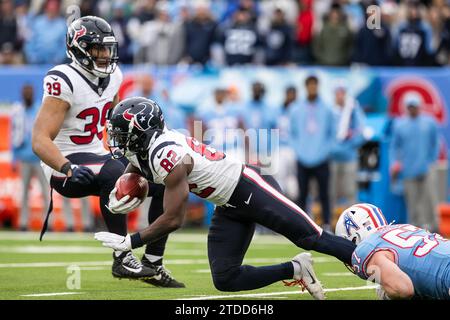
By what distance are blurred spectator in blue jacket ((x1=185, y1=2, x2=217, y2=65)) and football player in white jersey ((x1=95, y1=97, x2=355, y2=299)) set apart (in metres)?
9.30

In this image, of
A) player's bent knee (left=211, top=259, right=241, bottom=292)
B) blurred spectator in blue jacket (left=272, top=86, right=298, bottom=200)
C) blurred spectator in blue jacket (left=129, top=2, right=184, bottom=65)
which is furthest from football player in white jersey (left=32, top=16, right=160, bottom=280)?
blurred spectator in blue jacket (left=129, top=2, right=184, bottom=65)

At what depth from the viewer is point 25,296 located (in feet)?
22.8

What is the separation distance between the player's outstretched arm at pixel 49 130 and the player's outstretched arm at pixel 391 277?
2618 mm

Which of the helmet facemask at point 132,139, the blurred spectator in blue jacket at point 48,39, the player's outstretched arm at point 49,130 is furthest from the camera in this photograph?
the blurred spectator in blue jacket at point 48,39

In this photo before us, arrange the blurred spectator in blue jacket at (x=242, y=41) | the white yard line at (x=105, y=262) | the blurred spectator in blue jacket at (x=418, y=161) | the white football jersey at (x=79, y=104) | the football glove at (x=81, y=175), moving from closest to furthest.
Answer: the football glove at (x=81, y=175), the white football jersey at (x=79, y=104), the white yard line at (x=105, y=262), the blurred spectator in blue jacket at (x=418, y=161), the blurred spectator in blue jacket at (x=242, y=41)

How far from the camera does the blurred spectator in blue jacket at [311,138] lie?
1358 cm

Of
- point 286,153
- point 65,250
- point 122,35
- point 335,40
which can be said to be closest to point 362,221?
point 65,250

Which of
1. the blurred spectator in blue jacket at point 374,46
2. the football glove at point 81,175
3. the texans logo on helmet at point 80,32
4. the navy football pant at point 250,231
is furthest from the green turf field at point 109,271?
the blurred spectator in blue jacket at point 374,46

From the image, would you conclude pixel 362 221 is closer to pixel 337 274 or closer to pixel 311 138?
pixel 337 274

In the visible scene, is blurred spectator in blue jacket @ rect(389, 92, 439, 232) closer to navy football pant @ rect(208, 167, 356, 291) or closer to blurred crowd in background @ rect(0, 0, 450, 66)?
blurred crowd in background @ rect(0, 0, 450, 66)

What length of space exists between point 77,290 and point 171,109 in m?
6.93

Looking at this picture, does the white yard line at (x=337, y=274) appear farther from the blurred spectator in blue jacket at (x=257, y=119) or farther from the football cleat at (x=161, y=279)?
the blurred spectator in blue jacket at (x=257, y=119)
